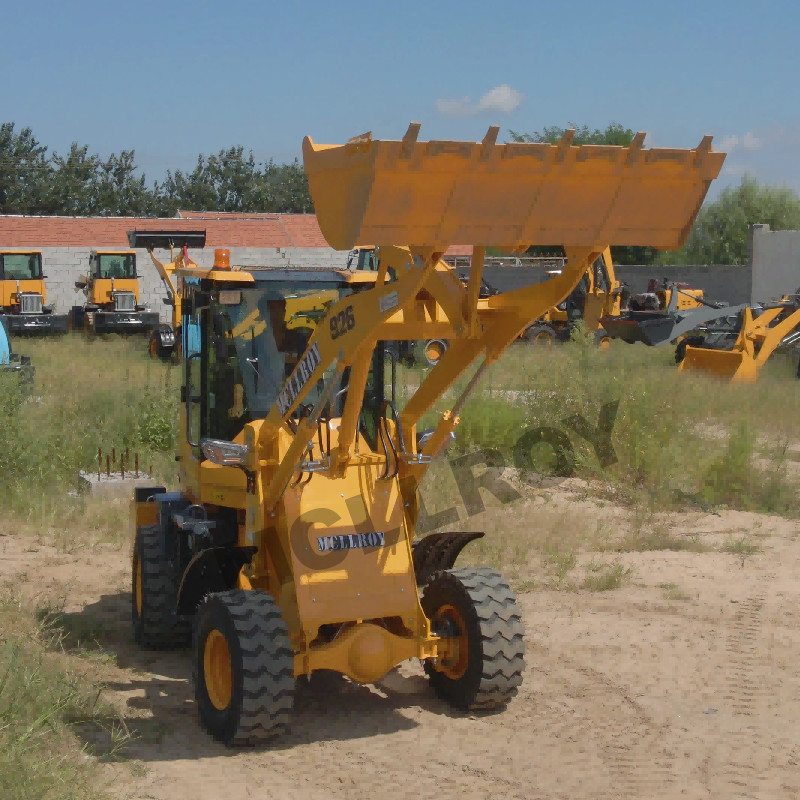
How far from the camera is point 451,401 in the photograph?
15031mm

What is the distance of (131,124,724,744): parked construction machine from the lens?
4.62m

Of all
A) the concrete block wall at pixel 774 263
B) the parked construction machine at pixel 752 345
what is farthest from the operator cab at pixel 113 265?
the concrete block wall at pixel 774 263

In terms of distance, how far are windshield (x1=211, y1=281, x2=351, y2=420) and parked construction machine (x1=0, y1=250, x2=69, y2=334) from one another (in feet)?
76.7

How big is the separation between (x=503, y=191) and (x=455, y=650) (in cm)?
264

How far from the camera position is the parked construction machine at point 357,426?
4.62m

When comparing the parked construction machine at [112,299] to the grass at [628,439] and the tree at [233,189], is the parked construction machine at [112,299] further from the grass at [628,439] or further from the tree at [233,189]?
the tree at [233,189]

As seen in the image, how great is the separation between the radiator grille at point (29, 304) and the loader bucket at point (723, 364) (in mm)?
17507

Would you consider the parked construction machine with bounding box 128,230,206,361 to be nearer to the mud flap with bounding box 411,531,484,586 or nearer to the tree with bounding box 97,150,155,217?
the mud flap with bounding box 411,531,484,586

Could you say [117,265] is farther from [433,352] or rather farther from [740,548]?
[740,548]

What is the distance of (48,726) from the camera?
5293mm

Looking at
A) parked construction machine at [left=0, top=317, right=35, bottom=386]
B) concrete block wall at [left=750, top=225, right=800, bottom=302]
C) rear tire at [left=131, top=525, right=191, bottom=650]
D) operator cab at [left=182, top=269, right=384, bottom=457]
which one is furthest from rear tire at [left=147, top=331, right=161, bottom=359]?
concrete block wall at [left=750, top=225, right=800, bottom=302]

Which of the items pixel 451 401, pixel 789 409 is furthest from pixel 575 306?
pixel 451 401

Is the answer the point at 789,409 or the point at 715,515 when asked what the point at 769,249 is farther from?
the point at 715,515

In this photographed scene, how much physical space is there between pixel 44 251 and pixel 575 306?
54.7 feet
